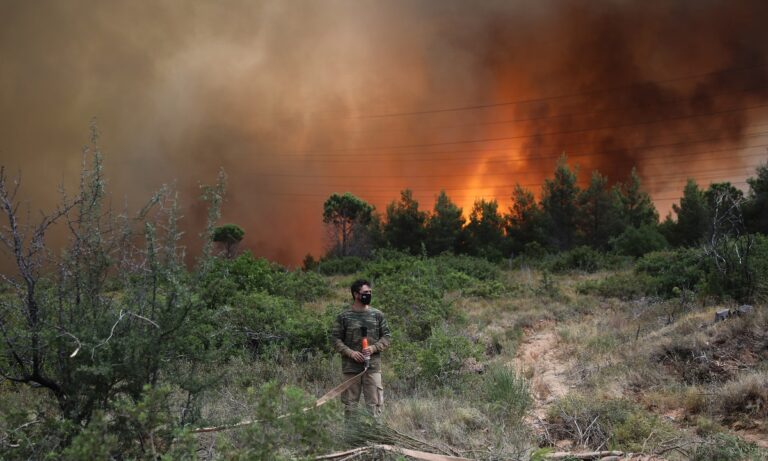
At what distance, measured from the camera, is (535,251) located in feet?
118

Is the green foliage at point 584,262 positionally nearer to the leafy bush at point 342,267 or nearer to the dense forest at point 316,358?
the dense forest at point 316,358

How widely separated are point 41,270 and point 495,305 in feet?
44.2

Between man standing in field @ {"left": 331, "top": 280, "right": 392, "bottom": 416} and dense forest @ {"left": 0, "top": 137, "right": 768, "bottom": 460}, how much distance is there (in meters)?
0.48

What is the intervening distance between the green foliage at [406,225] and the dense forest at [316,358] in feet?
91.7

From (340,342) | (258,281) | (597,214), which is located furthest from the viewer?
(597,214)

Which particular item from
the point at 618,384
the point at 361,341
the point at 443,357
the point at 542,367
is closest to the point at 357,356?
the point at 361,341

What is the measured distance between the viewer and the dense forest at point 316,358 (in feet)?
14.8

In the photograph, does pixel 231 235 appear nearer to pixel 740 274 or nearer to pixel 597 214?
pixel 597 214

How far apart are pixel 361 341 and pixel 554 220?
1485 inches

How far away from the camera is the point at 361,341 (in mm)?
6590

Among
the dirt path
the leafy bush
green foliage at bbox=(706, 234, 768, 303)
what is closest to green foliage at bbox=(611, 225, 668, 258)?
the leafy bush

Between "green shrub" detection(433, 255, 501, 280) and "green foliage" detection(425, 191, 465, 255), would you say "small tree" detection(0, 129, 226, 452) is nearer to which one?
"green shrub" detection(433, 255, 501, 280)

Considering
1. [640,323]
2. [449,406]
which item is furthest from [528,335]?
[449,406]

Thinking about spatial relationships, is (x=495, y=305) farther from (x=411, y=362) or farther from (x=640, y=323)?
(x=411, y=362)
